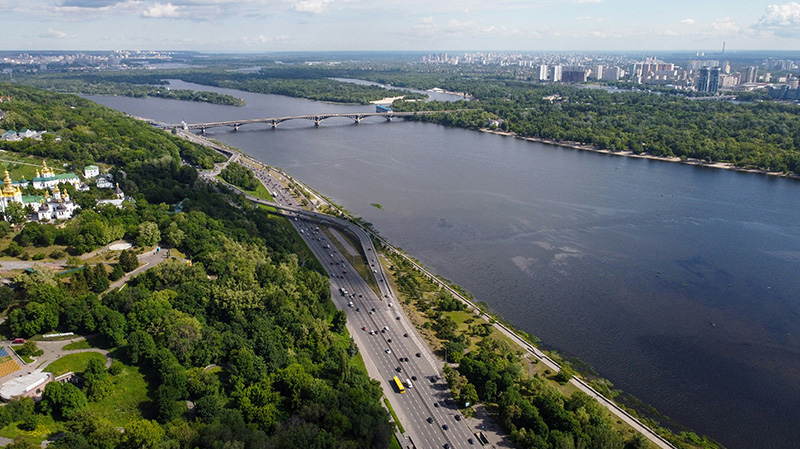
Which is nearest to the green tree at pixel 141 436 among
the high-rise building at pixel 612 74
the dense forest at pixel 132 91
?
the dense forest at pixel 132 91

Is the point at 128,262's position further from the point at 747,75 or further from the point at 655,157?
the point at 747,75

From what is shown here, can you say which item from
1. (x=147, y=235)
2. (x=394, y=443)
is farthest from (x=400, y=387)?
(x=147, y=235)

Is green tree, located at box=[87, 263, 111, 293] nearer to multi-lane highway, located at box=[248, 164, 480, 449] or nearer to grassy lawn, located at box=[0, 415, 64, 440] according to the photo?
grassy lawn, located at box=[0, 415, 64, 440]

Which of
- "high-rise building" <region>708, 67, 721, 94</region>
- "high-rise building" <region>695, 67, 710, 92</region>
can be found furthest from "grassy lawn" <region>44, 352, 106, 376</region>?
"high-rise building" <region>695, 67, 710, 92</region>

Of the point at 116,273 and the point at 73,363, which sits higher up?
the point at 116,273

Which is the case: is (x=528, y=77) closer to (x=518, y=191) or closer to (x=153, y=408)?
(x=518, y=191)

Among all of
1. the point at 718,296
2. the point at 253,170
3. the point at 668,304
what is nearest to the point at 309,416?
the point at 668,304
